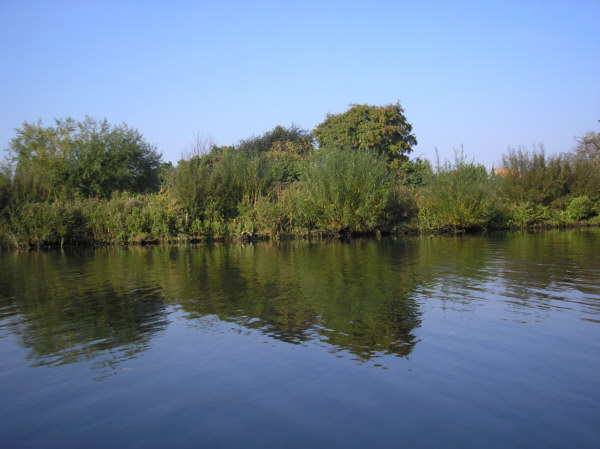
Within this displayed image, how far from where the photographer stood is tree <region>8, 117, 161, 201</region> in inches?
1314

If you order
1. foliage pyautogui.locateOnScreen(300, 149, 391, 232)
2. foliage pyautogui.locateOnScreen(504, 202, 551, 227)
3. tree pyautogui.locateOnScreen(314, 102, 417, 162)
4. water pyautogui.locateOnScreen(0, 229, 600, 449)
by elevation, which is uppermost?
tree pyautogui.locateOnScreen(314, 102, 417, 162)

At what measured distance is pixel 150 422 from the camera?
5098 millimetres

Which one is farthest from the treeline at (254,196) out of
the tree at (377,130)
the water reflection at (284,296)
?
the tree at (377,130)

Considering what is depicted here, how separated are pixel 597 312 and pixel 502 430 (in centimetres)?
539

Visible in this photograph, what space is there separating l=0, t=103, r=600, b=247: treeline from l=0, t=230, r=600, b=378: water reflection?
11.7 meters

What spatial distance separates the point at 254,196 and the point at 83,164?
508 inches

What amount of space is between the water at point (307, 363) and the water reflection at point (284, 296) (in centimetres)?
6

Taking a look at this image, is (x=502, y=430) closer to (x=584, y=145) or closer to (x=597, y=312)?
(x=597, y=312)

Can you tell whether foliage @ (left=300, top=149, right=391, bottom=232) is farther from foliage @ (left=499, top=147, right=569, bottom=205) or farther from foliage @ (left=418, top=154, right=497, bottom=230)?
foliage @ (left=499, top=147, right=569, bottom=205)

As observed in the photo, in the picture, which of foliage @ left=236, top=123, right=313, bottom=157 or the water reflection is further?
foliage @ left=236, top=123, right=313, bottom=157

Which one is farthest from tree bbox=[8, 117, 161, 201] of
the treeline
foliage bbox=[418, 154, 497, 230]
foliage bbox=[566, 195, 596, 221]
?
foliage bbox=[566, 195, 596, 221]

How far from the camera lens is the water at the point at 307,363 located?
482 cm

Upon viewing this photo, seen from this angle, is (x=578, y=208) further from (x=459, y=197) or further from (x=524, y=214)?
(x=459, y=197)

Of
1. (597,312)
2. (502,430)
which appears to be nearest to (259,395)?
(502,430)
